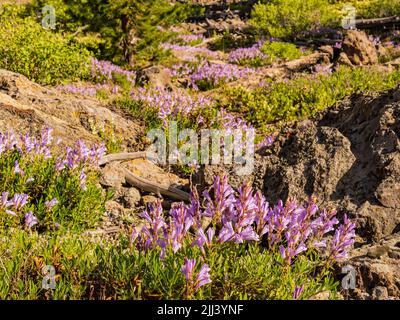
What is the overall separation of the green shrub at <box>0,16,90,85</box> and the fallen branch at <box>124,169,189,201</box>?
6.10m

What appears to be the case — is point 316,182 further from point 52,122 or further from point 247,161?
point 52,122

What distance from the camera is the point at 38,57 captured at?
11.7m

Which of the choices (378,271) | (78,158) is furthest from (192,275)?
(78,158)

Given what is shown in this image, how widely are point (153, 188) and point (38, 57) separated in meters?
7.19

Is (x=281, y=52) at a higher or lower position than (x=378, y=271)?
higher

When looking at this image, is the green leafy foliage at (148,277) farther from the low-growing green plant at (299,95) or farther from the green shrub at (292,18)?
the green shrub at (292,18)

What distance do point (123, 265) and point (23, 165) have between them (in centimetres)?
274

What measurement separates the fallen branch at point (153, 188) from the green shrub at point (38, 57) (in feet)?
20.0

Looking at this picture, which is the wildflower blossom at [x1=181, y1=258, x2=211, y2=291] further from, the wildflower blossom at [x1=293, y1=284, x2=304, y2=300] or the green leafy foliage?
the wildflower blossom at [x1=293, y1=284, x2=304, y2=300]

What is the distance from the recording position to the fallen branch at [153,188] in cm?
602

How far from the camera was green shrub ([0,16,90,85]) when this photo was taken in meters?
11.4

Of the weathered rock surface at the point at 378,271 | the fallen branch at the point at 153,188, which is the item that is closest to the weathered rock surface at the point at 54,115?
the fallen branch at the point at 153,188

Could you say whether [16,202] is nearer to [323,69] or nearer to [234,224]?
[234,224]

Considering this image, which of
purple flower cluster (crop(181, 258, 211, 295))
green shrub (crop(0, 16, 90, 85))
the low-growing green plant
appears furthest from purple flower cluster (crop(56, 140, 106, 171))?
green shrub (crop(0, 16, 90, 85))
